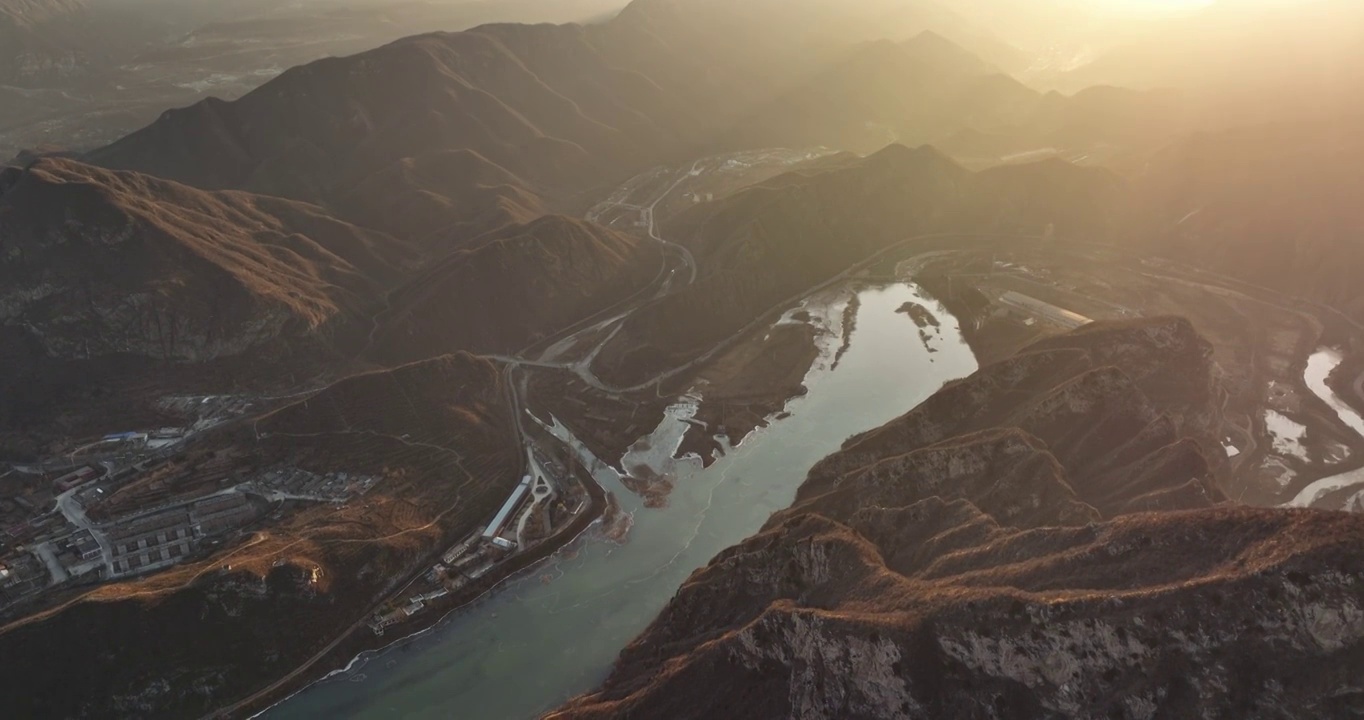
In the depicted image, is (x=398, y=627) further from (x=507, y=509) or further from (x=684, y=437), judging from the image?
(x=684, y=437)

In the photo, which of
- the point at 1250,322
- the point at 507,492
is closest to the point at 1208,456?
the point at 1250,322

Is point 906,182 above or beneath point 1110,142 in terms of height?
above

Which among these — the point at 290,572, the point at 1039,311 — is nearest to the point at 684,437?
the point at 290,572

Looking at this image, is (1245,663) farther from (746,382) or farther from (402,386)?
(402,386)

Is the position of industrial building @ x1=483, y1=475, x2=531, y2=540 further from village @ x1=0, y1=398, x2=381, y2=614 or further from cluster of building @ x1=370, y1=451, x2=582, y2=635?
village @ x1=0, y1=398, x2=381, y2=614

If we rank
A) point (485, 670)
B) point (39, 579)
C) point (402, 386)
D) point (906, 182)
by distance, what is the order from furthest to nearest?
point (906, 182)
point (402, 386)
point (39, 579)
point (485, 670)

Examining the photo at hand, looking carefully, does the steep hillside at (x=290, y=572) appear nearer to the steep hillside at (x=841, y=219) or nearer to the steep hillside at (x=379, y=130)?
the steep hillside at (x=841, y=219)

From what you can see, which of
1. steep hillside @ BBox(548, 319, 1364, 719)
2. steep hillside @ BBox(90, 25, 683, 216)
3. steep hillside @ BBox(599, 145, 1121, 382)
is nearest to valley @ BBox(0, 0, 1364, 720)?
steep hillside @ BBox(548, 319, 1364, 719)
